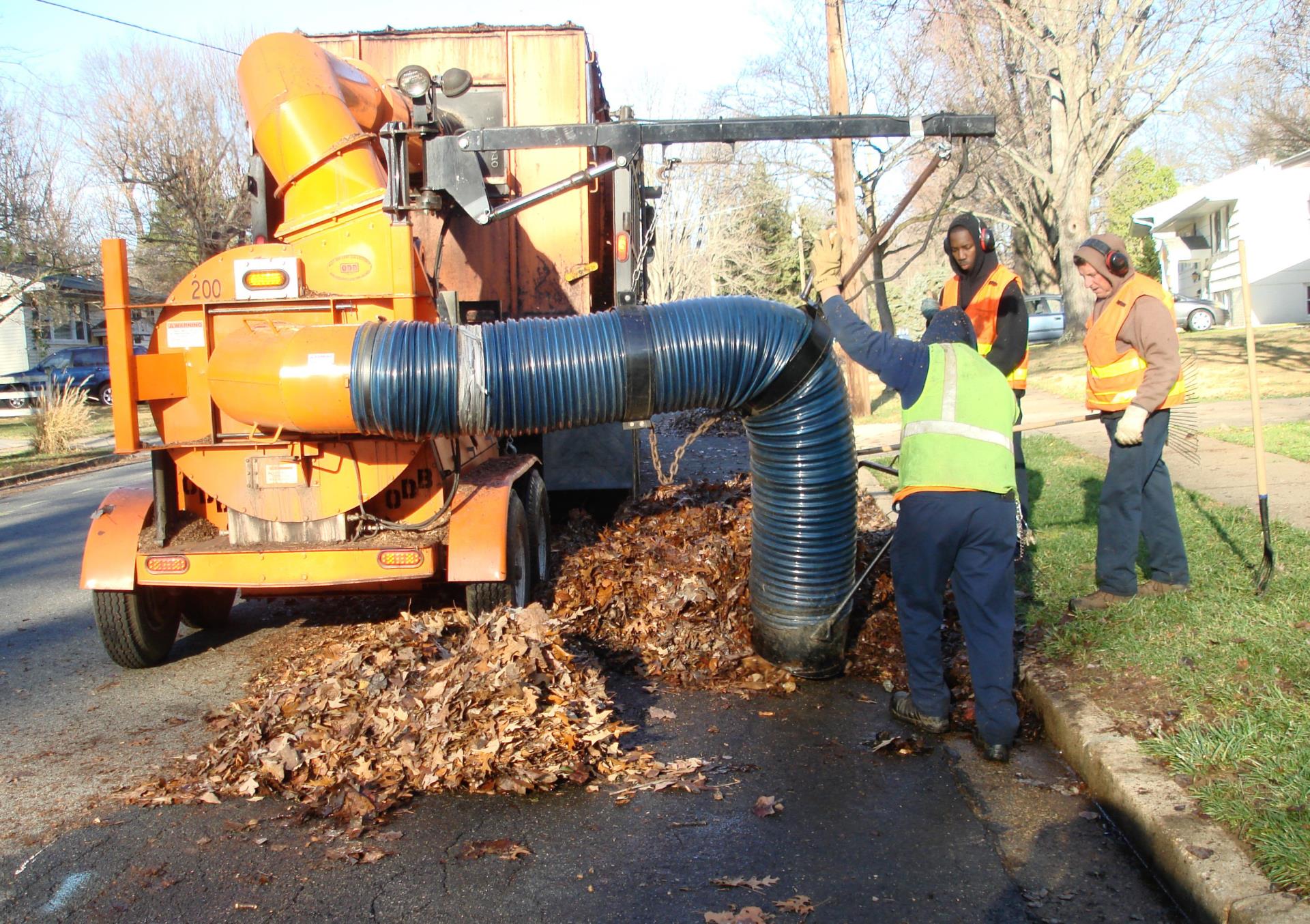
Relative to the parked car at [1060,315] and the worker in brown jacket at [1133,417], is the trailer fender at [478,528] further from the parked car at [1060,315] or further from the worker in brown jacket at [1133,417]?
the parked car at [1060,315]

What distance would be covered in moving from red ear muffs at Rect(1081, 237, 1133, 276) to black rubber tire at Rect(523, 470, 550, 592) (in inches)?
137

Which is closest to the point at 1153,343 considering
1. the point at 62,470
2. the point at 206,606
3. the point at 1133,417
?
the point at 1133,417

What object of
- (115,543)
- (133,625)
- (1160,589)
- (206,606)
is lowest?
(206,606)

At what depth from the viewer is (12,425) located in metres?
26.6

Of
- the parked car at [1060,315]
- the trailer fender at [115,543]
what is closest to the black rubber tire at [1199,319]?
the parked car at [1060,315]

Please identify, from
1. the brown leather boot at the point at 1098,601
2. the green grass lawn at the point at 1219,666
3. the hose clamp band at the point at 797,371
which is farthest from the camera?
the brown leather boot at the point at 1098,601

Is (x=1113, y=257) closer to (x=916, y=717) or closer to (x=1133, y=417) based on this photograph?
(x=1133, y=417)

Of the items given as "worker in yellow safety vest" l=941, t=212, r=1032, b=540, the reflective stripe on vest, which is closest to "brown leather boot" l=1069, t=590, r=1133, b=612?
"worker in yellow safety vest" l=941, t=212, r=1032, b=540

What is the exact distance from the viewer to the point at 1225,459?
10.0m

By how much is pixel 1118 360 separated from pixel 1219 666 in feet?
5.98

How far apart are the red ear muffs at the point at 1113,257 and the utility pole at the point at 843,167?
9.67 metres

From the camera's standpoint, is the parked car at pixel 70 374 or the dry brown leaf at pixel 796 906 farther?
the parked car at pixel 70 374

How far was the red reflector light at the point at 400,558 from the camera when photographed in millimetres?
5531

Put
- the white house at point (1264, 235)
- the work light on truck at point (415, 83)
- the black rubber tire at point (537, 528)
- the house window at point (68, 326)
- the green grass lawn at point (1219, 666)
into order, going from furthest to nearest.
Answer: the house window at point (68, 326) < the white house at point (1264, 235) < the black rubber tire at point (537, 528) < the work light on truck at point (415, 83) < the green grass lawn at point (1219, 666)
